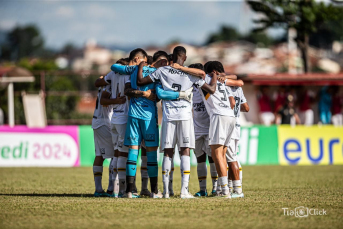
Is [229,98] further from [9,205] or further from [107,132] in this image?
[9,205]

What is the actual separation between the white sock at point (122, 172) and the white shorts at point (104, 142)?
0.57m

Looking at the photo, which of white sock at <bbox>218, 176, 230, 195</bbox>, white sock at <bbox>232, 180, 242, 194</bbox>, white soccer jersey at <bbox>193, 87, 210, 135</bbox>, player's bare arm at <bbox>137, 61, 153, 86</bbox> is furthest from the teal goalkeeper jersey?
white sock at <bbox>232, 180, 242, 194</bbox>

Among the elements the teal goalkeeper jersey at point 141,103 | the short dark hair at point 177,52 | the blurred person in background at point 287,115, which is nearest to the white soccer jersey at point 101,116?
the teal goalkeeper jersey at point 141,103

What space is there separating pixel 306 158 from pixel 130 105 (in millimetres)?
12296

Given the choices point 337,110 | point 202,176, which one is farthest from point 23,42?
point 202,176

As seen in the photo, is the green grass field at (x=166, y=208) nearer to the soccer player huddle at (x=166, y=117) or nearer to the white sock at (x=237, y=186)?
the white sock at (x=237, y=186)

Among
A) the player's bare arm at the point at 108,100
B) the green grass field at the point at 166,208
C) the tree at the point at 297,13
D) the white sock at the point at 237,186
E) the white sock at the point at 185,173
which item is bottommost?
the green grass field at the point at 166,208

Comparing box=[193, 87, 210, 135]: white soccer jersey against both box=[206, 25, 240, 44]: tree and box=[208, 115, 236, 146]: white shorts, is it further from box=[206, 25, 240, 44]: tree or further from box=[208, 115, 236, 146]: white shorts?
box=[206, 25, 240, 44]: tree

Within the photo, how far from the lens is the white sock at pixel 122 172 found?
1029 cm

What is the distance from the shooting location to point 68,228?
23.0 feet

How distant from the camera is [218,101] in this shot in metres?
10.1

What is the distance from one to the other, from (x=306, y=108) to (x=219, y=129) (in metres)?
19.5

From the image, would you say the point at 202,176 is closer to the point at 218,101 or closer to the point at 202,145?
the point at 202,145

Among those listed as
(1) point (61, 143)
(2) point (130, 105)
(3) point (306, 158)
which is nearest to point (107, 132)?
(2) point (130, 105)
